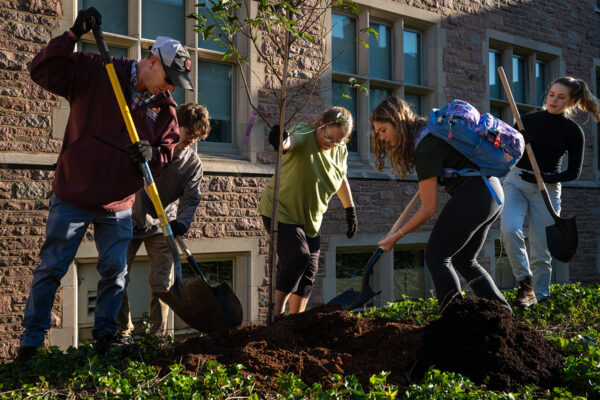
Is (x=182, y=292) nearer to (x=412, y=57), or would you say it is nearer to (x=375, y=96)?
(x=375, y=96)

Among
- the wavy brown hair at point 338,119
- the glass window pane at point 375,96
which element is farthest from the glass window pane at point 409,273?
the wavy brown hair at point 338,119

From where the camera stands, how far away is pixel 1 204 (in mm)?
5215

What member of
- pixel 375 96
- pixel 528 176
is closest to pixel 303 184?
pixel 528 176

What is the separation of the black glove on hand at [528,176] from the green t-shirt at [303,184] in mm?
1869

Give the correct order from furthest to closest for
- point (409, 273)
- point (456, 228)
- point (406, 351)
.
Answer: point (409, 273) < point (456, 228) < point (406, 351)

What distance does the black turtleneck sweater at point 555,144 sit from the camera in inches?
222

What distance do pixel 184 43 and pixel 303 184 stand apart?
8.25ft

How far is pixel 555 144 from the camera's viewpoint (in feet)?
18.6

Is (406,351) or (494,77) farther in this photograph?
(494,77)

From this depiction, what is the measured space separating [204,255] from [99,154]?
3.27m

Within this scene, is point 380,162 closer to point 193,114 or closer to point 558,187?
point 193,114

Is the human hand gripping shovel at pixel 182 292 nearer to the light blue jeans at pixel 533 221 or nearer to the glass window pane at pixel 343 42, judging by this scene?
the light blue jeans at pixel 533 221

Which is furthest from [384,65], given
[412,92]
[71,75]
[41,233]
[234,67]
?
[71,75]

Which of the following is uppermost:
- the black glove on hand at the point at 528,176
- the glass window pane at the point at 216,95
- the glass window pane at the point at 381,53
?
the glass window pane at the point at 381,53
